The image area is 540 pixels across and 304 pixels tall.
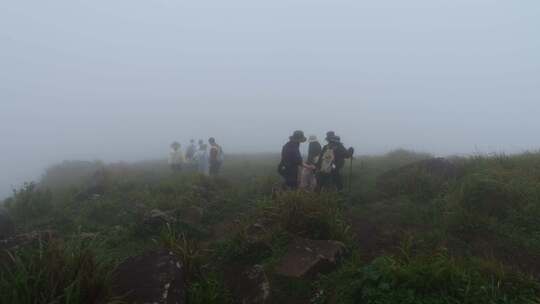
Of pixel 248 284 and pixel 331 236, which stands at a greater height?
pixel 331 236

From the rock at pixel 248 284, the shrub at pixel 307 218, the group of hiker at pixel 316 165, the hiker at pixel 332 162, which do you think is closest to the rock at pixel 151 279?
the rock at pixel 248 284

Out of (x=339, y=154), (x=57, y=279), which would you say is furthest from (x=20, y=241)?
(x=339, y=154)

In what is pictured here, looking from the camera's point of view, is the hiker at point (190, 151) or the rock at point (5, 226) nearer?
the rock at point (5, 226)

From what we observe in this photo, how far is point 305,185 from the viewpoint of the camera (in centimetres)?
1195

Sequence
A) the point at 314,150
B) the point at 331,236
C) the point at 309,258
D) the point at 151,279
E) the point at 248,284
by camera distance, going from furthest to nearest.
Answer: the point at 314,150 → the point at 331,236 → the point at 309,258 → the point at 248,284 → the point at 151,279

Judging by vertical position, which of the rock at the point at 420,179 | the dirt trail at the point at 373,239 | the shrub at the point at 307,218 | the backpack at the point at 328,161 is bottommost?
the dirt trail at the point at 373,239

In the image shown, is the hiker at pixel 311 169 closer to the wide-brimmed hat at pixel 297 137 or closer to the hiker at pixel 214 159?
the wide-brimmed hat at pixel 297 137

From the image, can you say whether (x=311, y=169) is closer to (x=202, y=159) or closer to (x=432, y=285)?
(x=432, y=285)

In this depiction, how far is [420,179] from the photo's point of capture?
10.7 meters

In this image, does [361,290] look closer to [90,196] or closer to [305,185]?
[305,185]

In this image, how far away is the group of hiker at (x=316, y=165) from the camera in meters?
11.0

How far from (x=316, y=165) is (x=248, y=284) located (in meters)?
5.71

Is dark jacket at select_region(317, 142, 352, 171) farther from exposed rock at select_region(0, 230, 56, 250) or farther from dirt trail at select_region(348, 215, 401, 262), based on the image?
exposed rock at select_region(0, 230, 56, 250)

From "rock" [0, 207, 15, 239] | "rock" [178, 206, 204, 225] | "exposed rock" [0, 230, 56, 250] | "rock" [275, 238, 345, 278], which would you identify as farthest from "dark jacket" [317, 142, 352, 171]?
"rock" [0, 207, 15, 239]
